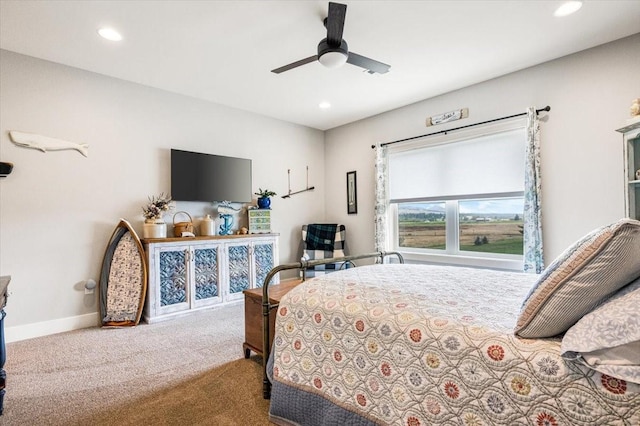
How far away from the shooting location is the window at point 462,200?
3.59m

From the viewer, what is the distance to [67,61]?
318cm

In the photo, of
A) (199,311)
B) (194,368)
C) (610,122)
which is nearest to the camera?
(194,368)

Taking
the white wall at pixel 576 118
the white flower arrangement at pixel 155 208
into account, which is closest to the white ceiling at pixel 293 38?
the white wall at pixel 576 118

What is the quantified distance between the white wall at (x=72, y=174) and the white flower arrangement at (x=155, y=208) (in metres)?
0.09

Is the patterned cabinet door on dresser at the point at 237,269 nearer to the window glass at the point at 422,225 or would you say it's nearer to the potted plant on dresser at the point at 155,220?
the potted plant on dresser at the point at 155,220

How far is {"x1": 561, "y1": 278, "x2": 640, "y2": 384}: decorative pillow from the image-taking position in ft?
A: 2.86

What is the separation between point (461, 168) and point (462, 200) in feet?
1.31

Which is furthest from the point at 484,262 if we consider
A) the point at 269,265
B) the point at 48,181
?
the point at 48,181

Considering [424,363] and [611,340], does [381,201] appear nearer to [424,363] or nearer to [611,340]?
[424,363]

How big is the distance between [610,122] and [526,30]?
116cm

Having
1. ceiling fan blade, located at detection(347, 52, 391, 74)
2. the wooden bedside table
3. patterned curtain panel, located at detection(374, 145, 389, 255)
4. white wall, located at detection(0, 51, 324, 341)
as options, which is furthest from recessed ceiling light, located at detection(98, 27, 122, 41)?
patterned curtain panel, located at detection(374, 145, 389, 255)

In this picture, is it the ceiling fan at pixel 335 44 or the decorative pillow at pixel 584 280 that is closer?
the decorative pillow at pixel 584 280

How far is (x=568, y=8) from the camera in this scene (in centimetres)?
239

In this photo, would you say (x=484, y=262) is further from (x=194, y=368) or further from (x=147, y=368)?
(x=147, y=368)
